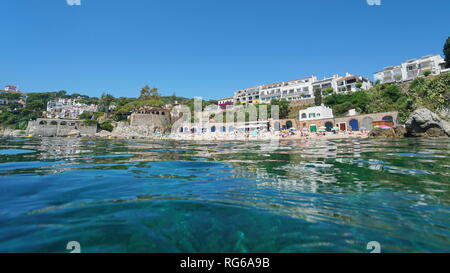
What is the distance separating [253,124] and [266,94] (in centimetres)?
3333

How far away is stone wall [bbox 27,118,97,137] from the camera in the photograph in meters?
43.6

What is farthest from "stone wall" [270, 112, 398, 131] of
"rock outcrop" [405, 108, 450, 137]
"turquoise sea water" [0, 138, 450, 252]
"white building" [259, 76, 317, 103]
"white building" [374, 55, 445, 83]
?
"turquoise sea water" [0, 138, 450, 252]

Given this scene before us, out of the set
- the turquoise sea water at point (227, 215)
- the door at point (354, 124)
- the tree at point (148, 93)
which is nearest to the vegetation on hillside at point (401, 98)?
the door at point (354, 124)

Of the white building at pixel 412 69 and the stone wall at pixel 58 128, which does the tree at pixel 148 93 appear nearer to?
the stone wall at pixel 58 128

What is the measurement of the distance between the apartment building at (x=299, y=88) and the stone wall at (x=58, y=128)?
4712 cm

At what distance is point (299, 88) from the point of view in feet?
214

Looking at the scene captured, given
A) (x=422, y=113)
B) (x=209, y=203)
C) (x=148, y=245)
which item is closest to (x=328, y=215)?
(x=209, y=203)

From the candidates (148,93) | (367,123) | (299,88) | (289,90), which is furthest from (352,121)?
(148,93)

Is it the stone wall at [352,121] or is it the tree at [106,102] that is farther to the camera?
the tree at [106,102]

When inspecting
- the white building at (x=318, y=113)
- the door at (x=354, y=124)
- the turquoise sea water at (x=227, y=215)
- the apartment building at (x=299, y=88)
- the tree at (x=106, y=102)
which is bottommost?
the turquoise sea water at (x=227, y=215)

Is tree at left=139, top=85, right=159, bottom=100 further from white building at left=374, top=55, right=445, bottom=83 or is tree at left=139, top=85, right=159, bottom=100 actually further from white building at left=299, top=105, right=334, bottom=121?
white building at left=374, top=55, right=445, bottom=83

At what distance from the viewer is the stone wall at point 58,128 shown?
4356cm

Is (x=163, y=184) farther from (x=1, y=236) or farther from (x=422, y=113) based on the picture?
(x=422, y=113)

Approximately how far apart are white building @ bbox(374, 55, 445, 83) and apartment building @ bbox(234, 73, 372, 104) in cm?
493
